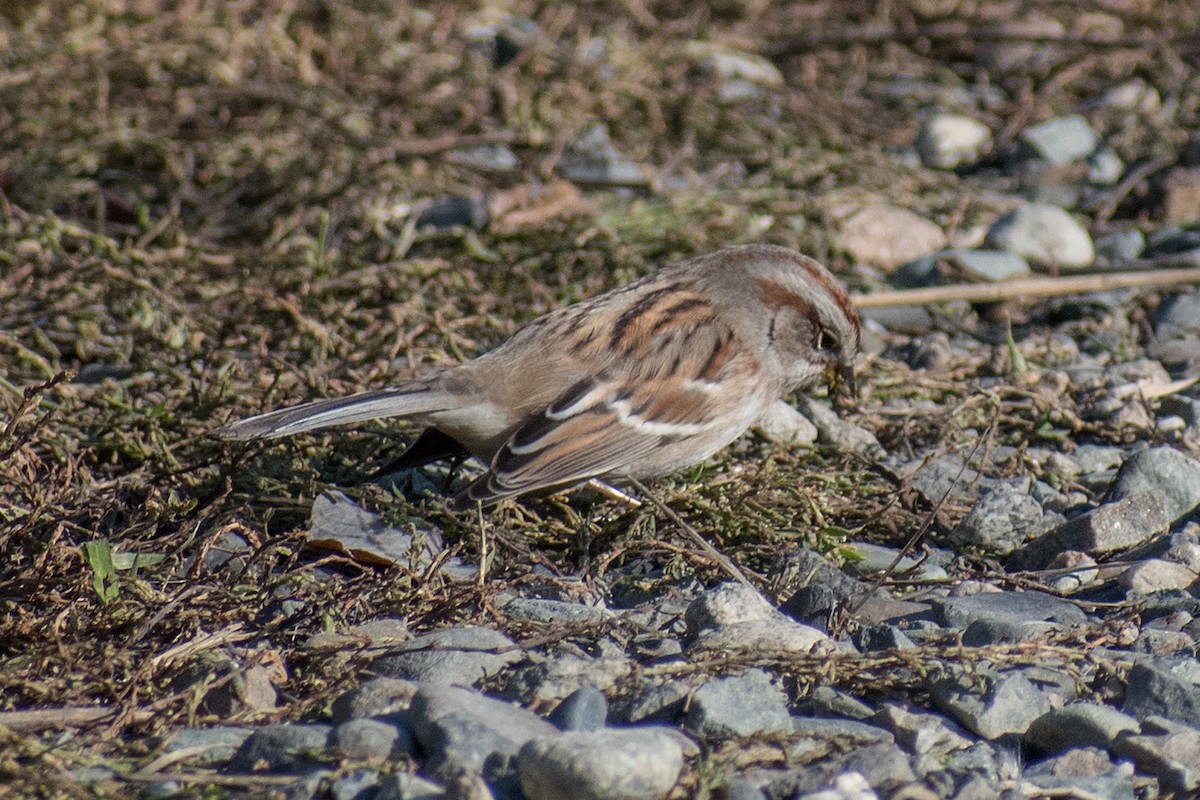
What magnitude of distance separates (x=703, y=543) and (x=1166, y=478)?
4.13 feet

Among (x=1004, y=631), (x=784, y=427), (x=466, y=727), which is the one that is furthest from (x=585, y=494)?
(x=466, y=727)

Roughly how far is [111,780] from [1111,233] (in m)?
4.51

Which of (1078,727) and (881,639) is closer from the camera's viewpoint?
(1078,727)

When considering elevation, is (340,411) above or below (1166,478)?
above

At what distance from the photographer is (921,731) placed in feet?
8.09

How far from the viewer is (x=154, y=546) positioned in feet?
10.3

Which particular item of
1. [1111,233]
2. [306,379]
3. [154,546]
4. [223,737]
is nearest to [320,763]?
[223,737]

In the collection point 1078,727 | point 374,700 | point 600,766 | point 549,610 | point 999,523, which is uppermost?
point 600,766

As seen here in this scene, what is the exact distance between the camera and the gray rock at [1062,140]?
6234mm

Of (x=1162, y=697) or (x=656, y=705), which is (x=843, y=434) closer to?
(x=1162, y=697)

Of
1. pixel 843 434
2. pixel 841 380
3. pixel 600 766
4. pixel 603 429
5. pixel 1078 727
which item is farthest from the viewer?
pixel 841 380

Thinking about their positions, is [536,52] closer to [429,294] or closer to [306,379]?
[429,294]

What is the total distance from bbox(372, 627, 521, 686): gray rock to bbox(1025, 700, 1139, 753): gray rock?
955mm

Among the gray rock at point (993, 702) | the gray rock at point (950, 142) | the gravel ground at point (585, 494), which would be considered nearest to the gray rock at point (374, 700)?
the gravel ground at point (585, 494)
